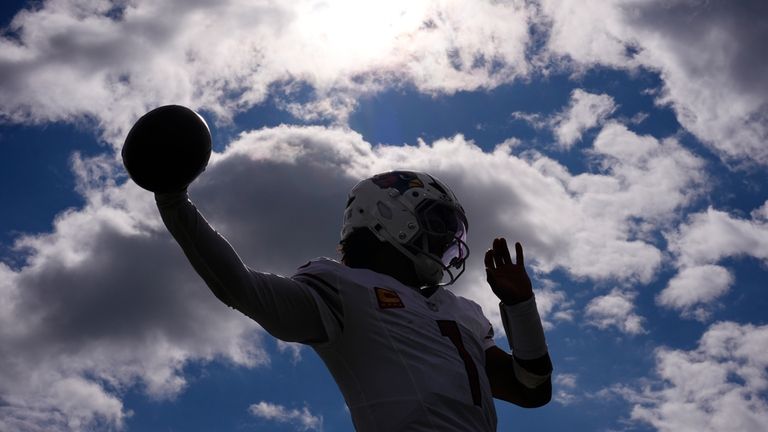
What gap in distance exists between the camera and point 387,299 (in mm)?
5020

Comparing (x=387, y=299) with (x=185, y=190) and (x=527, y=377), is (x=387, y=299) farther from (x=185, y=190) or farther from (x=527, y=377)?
(x=185, y=190)

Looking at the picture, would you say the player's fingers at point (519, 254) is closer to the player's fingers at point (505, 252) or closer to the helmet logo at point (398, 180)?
the player's fingers at point (505, 252)

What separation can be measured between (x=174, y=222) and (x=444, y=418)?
1.81 m

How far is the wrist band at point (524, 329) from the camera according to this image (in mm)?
5191

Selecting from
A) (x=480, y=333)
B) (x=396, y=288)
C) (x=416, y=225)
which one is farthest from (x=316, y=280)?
(x=480, y=333)

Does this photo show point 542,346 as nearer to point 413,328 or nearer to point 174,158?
point 413,328

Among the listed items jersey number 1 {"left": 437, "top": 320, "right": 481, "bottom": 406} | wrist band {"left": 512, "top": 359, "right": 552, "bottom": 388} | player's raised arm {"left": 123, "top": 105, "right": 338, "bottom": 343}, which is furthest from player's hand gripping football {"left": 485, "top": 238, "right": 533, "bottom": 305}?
player's raised arm {"left": 123, "top": 105, "right": 338, "bottom": 343}

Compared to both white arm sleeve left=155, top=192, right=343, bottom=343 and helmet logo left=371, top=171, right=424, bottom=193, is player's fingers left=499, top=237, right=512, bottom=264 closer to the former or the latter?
Answer: helmet logo left=371, top=171, right=424, bottom=193

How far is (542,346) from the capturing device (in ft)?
17.6

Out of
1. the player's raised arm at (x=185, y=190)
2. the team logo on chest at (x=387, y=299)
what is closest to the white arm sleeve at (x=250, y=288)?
the player's raised arm at (x=185, y=190)

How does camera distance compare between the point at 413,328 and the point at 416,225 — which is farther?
the point at 416,225

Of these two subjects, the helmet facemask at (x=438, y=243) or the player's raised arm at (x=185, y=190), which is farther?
the helmet facemask at (x=438, y=243)

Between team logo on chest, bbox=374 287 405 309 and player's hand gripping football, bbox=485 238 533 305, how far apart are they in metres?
0.61

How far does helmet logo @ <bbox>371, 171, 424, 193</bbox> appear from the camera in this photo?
5.96 m
